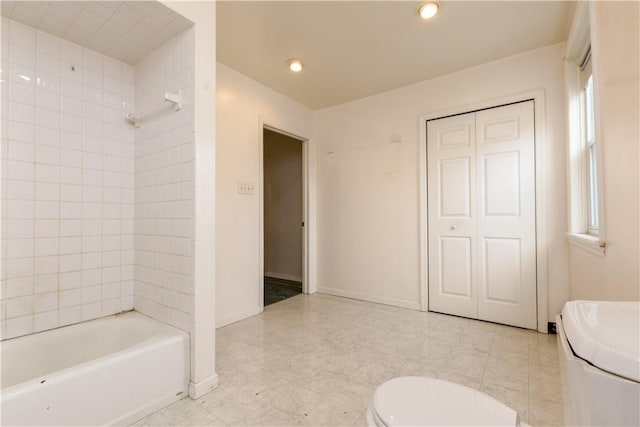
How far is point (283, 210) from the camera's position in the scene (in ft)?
15.7

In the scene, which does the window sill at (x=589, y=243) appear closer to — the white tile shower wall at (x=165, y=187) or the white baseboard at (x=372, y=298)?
the white baseboard at (x=372, y=298)

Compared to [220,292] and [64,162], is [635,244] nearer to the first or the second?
[220,292]

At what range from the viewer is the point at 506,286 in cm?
250

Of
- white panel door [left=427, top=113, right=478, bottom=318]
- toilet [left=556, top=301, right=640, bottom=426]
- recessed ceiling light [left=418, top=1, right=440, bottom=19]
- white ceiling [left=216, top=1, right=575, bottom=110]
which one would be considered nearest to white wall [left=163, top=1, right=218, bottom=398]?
white ceiling [left=216, top=1, right=575, bottom=110]

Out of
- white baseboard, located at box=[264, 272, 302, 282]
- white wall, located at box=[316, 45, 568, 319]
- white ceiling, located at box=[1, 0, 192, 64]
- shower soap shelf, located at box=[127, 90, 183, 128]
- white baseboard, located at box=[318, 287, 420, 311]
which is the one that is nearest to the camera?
white ceiling, located at box=[1, 0, 192, 64]

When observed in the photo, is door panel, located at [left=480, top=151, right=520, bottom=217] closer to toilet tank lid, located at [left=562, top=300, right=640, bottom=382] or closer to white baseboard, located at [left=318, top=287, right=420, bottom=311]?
white baseboard, located at [left=318, top=287, right=420, bottom=311]

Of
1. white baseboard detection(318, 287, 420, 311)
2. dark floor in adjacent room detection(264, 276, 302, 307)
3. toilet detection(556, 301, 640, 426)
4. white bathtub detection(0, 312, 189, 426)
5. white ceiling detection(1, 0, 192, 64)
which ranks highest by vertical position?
white ceiling detection(1, 0, 192, 64)

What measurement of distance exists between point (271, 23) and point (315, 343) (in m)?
2.45

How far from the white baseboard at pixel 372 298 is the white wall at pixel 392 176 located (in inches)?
0.5

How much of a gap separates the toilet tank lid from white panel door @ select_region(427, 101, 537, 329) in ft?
7.02

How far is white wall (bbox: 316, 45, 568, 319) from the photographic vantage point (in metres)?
2.31

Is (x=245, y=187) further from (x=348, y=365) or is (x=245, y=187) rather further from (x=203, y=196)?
(x=348, y=365)

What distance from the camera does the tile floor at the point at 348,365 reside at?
4.61 feet

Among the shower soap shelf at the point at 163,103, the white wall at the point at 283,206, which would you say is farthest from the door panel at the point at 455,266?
the shower soap shelf at the point at 163,103
